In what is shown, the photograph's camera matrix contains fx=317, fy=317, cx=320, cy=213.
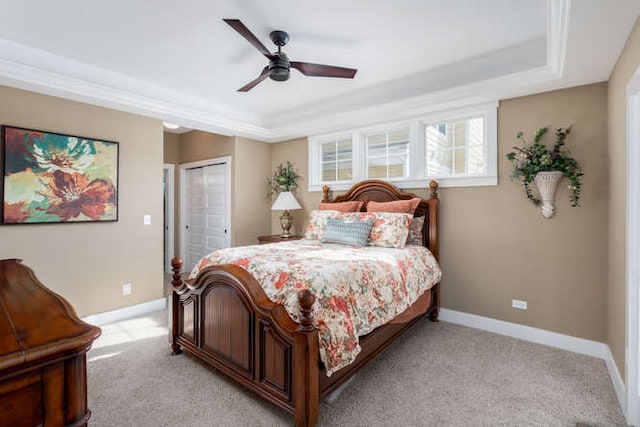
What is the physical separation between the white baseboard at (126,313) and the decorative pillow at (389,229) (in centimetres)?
278

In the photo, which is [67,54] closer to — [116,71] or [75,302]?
[116,71]

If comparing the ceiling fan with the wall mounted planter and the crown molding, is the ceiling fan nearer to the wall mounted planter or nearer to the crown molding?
the crown molding

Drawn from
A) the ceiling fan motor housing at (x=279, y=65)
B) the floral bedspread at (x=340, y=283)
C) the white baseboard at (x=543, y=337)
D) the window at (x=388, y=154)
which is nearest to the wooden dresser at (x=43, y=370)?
the floral bedspread at (x=340, y=283)

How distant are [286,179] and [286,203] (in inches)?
21.9

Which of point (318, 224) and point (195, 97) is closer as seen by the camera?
point (318, 224)

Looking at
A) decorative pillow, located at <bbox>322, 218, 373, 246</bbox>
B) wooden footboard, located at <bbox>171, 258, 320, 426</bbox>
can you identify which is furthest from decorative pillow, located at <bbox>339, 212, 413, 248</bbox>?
wooden footboard, located at <bbox>171, 258, 320, 426</bbox>

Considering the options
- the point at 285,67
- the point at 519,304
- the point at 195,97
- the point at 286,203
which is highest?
the point at 195,97

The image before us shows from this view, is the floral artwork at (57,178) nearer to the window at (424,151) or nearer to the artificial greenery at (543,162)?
the window at (424,151)

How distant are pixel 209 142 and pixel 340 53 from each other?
3.23 metres

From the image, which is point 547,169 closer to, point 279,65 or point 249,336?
point 279,65

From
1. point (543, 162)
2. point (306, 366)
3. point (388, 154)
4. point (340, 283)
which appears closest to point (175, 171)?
point (388, 154)

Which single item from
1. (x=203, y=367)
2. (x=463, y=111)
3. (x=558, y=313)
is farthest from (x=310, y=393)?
(x=463, y=111)

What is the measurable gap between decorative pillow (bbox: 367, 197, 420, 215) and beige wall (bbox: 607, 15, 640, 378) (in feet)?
5.28

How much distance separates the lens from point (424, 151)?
12.4 ft
